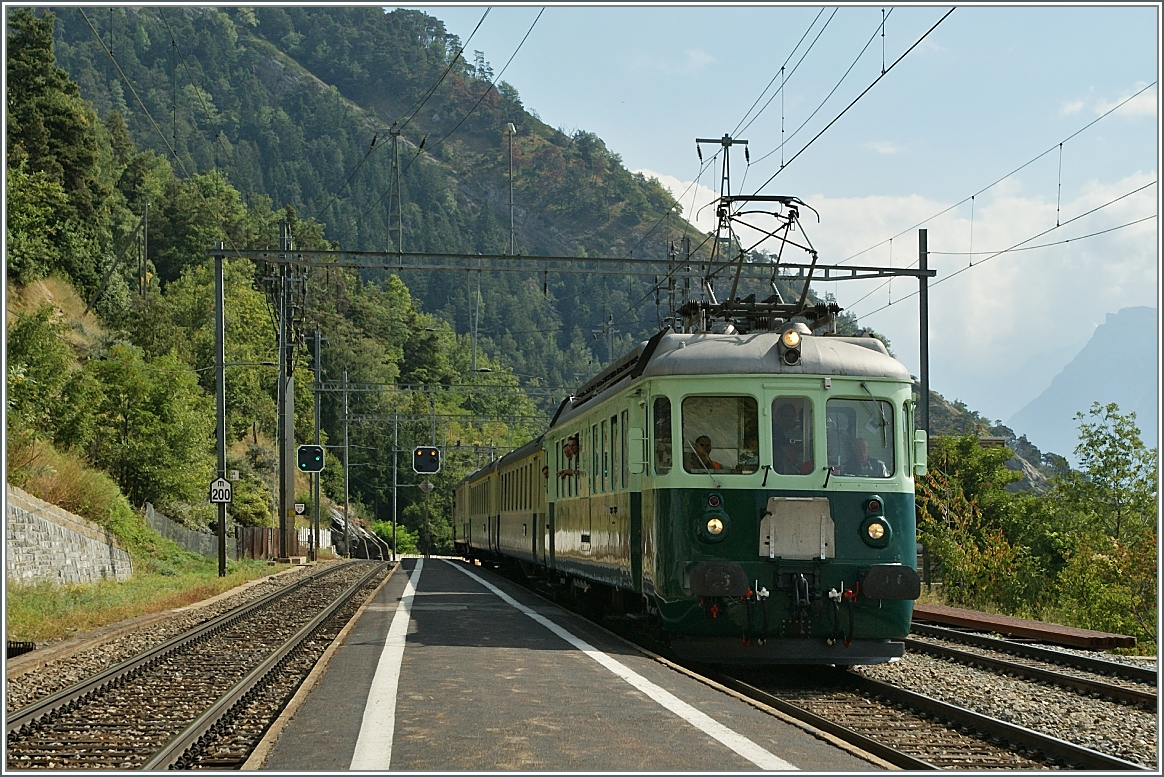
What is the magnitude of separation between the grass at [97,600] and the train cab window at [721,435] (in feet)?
29.5

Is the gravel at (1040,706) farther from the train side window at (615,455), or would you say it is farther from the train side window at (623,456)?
the train side window at (615,455)

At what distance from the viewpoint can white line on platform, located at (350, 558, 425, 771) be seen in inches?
291

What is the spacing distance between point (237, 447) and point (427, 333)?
62979 millimetres

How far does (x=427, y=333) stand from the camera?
136 m

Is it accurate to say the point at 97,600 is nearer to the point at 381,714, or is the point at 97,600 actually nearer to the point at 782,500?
the point at 782,500

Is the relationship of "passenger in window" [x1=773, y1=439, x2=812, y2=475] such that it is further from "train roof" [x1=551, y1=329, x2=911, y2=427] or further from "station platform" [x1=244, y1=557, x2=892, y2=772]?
Answer: "station platform" [x1=244, y1=557, x2=892, y2=772]

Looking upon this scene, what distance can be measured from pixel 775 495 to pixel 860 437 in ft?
3.38

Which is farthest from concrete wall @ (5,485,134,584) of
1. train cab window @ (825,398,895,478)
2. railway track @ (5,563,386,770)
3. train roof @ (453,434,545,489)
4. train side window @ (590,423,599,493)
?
train cab window @ (825,398,895,478)

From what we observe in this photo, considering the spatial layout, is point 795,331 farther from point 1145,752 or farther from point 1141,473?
point 1141,473

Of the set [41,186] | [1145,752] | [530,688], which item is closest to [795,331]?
[530,688]

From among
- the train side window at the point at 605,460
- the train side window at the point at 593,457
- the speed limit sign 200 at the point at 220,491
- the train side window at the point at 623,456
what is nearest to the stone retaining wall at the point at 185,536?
the speed limit sign 200 at the point at 220,491

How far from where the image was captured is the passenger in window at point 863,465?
12094 mm

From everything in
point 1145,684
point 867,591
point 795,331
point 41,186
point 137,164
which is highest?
point 137,164

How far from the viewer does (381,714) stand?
351 inches
